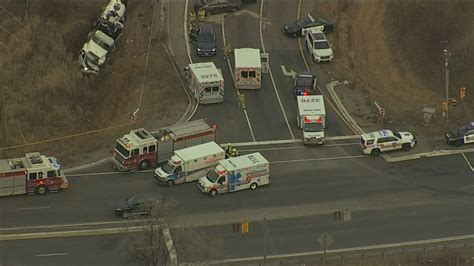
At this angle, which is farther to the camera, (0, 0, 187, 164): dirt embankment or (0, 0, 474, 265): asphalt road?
(0, 0, 187, 164): dirt embankment

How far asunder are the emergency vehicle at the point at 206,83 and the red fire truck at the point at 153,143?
6.85 m

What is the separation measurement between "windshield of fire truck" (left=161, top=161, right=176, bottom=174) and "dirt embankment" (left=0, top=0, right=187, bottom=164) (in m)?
6.71

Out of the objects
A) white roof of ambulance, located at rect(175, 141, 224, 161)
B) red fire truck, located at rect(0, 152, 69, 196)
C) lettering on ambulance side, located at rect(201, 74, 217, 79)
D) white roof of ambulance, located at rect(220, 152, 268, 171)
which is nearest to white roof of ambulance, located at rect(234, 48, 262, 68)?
lettering on ambulance side, located at rect(201, 74, 217, 79)

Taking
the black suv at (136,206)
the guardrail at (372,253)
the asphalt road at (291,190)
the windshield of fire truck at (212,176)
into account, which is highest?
the windshield of fire truck at (212,176)

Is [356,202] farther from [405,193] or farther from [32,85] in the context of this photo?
[32,85]

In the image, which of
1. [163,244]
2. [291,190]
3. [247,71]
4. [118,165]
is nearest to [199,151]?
[118,165]

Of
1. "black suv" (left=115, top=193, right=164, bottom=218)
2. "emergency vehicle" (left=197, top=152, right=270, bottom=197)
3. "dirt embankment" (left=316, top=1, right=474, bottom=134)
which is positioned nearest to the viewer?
"black suv" (left=115, top=193, right=164, bottom=218)

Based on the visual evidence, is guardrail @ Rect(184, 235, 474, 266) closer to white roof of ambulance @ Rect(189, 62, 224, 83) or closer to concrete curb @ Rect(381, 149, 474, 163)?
concrete curb @ Rect(381, 149, 474, 163)

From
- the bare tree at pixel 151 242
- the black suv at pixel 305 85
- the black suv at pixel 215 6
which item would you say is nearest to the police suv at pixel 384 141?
the black suv at pixel 305 85

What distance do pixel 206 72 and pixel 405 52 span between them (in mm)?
19019

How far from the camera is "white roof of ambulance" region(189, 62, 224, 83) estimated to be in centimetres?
Result: 6481

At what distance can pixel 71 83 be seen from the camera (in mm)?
67938

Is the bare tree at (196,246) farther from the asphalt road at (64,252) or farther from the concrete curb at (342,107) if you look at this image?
the concrete curb at (342,107)

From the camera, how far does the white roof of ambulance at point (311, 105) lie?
6144 cm
